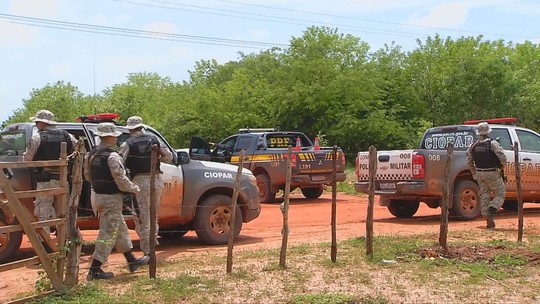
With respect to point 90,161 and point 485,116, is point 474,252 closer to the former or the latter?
point 90,161

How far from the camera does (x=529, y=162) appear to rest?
1391cm

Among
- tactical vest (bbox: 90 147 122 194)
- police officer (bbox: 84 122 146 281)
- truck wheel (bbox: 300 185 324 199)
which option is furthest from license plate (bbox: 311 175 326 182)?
tactical vest (bbox: 90 147 122 194)

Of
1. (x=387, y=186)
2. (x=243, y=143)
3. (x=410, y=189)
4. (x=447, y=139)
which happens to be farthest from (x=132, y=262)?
(x=243, y=143)

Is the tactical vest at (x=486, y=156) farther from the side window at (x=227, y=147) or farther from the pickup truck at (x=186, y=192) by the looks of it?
the side window at (x=227, y=147)

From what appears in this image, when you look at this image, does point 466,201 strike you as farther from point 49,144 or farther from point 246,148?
point 49,144

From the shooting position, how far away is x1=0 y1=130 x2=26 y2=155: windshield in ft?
31.0

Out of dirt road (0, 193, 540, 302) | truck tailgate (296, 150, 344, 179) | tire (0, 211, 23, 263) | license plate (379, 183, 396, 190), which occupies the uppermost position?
truck tailgate (296, 150, 344, 179)

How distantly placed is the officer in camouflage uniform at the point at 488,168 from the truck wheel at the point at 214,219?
4567 millimetres

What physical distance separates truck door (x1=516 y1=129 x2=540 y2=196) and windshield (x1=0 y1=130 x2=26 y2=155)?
960cm

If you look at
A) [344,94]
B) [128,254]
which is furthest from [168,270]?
[344,94]

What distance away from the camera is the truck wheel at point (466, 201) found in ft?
43.0

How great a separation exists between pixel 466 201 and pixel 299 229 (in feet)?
11.0

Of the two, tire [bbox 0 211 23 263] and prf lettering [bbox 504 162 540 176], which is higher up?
prf lettering [bbox 504 162 540 176]

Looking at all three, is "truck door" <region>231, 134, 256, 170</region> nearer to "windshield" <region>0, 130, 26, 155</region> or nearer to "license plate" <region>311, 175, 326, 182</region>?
"license plate" <region>311, 175, 326, 182</region>
